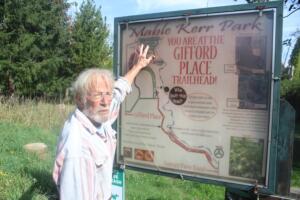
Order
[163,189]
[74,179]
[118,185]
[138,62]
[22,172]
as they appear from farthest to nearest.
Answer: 1. [163,189]
2. [22,172]
3. [118,185]
4. [138,62]
5. [74,179]

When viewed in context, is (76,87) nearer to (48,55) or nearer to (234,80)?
(234,80)

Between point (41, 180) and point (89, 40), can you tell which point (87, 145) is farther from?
point (89, 40)

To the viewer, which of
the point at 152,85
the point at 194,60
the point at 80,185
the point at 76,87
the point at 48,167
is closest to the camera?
the point at 80,185

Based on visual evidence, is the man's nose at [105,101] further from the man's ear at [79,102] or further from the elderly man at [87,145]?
the man's ear at [79,102]

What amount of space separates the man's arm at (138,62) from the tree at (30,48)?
2556cm

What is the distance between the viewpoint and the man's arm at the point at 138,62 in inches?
175

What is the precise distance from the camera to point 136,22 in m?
4.57

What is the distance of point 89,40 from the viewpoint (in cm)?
3456

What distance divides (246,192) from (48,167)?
162 inches

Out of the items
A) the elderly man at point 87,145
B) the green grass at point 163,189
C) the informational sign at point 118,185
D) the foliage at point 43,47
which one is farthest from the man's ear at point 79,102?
the foliage at point 43,47

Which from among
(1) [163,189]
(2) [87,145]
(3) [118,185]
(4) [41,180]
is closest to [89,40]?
(1) [163,189]

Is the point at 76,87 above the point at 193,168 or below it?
above

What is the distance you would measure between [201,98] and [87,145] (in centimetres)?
114

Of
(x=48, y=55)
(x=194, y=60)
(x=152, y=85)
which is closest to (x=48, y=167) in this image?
(x=152, y=85)
